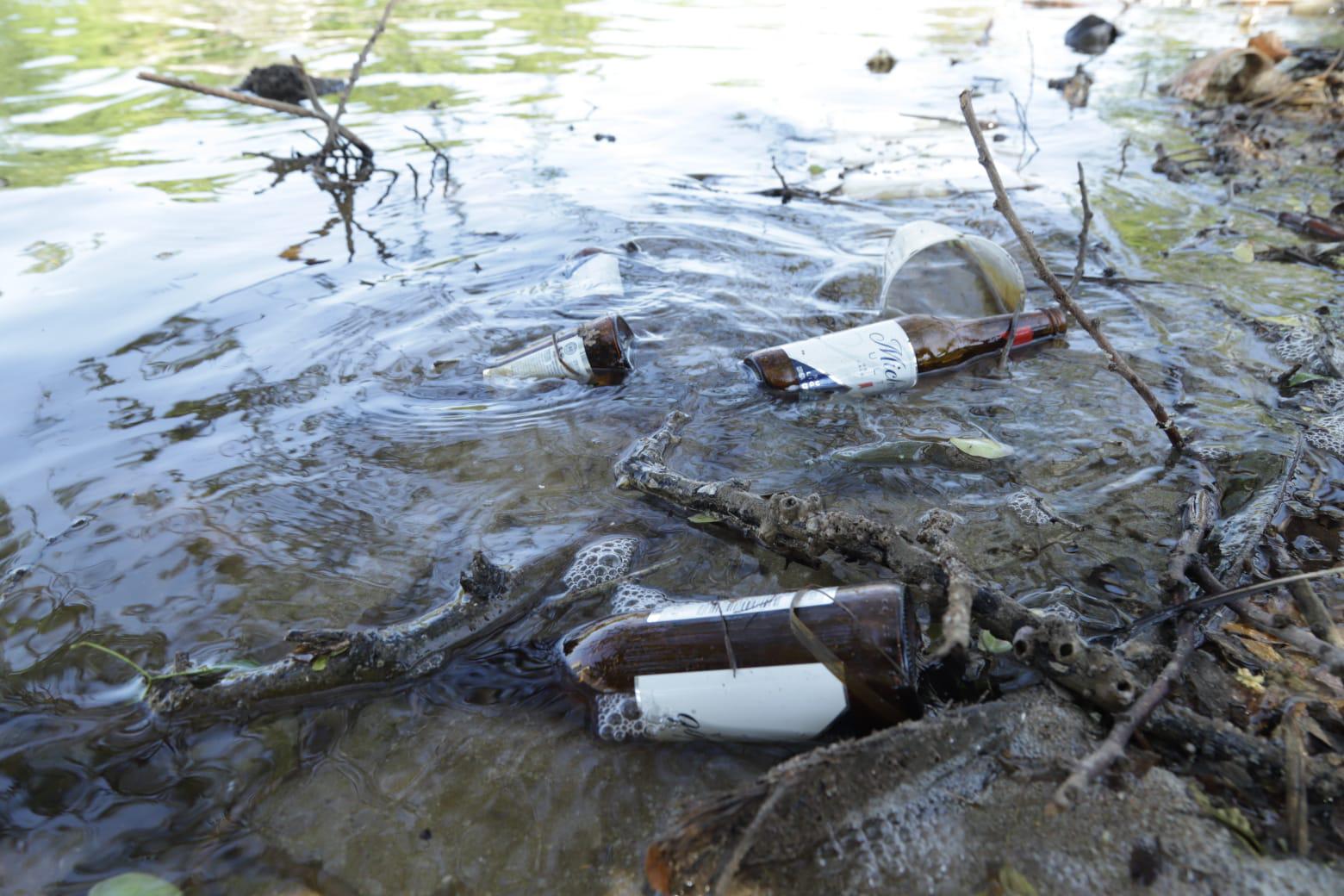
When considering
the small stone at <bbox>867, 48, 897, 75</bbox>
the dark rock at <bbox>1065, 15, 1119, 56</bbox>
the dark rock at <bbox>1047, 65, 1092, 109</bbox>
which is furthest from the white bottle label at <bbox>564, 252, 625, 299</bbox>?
the dark rock at <bbox>1065, 15, 1119, 56</bbox>

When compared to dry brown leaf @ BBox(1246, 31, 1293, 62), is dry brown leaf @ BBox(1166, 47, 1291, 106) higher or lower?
lower

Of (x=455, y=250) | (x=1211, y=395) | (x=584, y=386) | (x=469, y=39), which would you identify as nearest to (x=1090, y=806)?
(x=1211, y=395)

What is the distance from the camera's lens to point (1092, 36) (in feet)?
31.9

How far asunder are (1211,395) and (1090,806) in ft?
5.70

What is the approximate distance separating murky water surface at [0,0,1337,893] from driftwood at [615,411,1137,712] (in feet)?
0.33

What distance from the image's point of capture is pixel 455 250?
4.05 metres

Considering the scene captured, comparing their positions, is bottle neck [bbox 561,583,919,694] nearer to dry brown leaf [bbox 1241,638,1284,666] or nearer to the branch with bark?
dry brown leaf [bbox 1241,638,1284,666]

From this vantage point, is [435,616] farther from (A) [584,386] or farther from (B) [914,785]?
(A) [584,386]

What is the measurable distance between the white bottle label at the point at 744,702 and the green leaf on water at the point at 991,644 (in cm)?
36

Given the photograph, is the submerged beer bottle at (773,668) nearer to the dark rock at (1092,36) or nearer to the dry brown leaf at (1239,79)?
the dry brown leaf at (1239,79)

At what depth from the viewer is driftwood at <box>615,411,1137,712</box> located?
52.6 inches

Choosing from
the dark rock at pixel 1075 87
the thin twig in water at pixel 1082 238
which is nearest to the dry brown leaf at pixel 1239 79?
the dark rock at pixel 1075 87

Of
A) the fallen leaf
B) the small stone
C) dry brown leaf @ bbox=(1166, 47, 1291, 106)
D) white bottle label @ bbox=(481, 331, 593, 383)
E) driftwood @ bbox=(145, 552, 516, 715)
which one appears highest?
dry brown leaf @ bbox=(1166, 47, 1291, 106)

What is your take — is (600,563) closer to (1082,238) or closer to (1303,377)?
(1082,238)
